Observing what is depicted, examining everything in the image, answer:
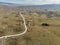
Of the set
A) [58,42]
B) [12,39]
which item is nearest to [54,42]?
[58,42]

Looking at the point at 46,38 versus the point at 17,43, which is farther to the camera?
the point at 46,38

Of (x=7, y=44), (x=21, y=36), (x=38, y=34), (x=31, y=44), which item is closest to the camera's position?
(x=7, y=44)

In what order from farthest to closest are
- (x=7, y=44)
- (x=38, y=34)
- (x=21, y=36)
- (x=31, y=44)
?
(x=38, y=34) → (x=21, y=36) → (x=31, y=44) → (x=7, y=44)

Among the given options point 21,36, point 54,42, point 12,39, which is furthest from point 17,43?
point 54,42

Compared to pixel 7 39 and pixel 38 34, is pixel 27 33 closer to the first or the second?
pixel 38 34

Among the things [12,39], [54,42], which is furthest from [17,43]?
[54,42]

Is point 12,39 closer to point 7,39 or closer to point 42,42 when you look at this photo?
point 7,39

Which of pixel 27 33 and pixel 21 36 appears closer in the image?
pixel 21 36
